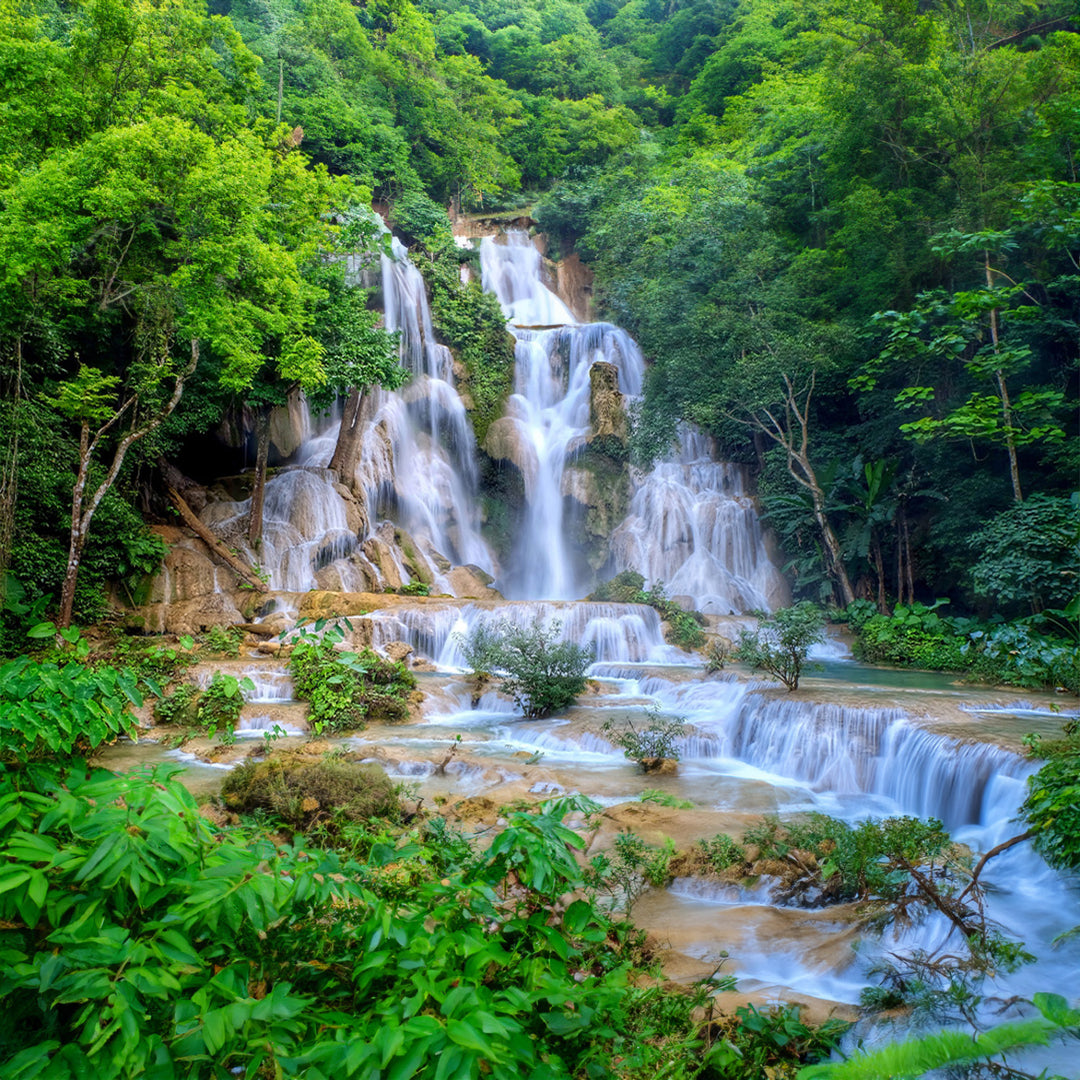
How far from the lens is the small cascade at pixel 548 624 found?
15016 millimetres

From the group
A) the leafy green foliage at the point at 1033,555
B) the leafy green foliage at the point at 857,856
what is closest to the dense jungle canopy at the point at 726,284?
the leafy green foliage at the point at 1033,555

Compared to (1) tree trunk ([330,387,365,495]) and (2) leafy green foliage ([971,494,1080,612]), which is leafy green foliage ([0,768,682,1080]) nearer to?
(2) leafy green foliage ([971,494,1080,612])

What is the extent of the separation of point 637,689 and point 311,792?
7.50 m

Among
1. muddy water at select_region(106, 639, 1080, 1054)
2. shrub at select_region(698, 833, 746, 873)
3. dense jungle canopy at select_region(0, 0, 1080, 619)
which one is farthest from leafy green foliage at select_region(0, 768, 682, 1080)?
dense jungle canopy at select_region(0, 0, 1080, 619)

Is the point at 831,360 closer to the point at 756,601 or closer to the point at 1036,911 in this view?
the point at 756,601

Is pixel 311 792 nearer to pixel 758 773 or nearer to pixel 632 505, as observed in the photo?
pixel 758 773

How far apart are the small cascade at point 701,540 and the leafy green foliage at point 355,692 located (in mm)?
10836

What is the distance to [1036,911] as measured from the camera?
199 inches

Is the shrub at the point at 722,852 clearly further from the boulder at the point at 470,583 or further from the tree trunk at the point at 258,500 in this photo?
the tree trunk at the point at 258,500

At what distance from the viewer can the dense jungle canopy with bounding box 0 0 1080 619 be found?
12844 millimetres

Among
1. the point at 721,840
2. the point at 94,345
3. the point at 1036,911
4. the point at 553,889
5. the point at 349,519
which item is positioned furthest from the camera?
the point at 349,519

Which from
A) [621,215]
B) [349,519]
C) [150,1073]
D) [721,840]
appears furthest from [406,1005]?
[621,215]

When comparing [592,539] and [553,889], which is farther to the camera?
[592,539]

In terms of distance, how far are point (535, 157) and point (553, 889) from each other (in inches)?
1644
